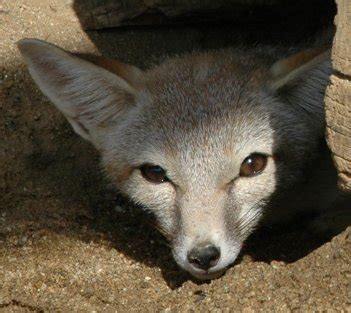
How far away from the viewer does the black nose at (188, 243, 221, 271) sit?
3494 mm

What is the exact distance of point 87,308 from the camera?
3.68m

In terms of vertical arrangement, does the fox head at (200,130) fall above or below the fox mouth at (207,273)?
above

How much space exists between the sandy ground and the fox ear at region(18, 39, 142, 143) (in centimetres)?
54

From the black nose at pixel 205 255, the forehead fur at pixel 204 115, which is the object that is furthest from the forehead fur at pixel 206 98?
the black nose at pixel 205 255

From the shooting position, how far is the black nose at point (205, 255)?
349 centimetres

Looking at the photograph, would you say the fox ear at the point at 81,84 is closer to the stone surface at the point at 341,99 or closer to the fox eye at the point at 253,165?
the fox eye at the point at 253,165

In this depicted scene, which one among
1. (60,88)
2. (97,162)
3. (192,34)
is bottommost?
(97,162)

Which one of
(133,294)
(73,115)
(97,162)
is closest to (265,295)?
(133,294)

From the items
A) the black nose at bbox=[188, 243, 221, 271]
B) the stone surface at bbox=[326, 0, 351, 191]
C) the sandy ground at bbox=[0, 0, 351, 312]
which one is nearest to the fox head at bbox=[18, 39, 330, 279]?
the black nose at bbox=[188, 243, 221, 271]

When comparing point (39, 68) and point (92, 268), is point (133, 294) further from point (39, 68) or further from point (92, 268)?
point (39, 68)

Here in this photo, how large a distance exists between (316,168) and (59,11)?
2.21 meters

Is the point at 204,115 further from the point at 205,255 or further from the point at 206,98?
the point at 205,255

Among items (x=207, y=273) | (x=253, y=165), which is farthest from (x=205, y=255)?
(x=253, y=165)

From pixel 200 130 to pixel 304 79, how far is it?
23.9 inches
